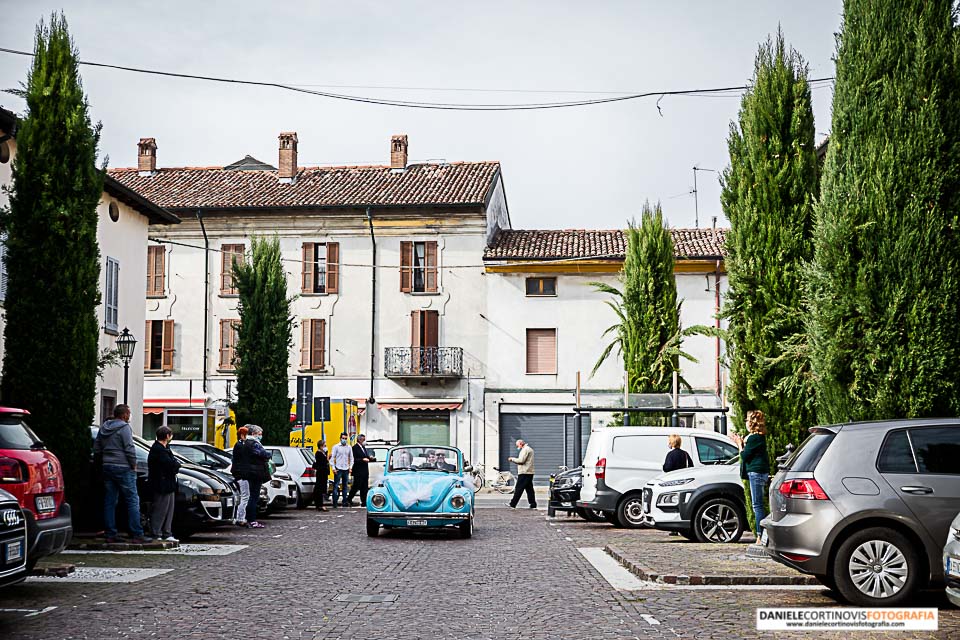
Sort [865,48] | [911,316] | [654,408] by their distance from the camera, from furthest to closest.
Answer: [654,408], [865,48], [911,316]

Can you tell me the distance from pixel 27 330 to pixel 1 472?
652 centimetres

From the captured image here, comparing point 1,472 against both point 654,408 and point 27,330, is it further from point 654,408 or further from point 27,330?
point 654,408

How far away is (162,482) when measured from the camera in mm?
16156

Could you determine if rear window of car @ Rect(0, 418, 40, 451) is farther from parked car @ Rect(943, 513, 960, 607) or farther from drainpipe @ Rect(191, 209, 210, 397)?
drainpipe @ Rect(191, 209, 210, 397)

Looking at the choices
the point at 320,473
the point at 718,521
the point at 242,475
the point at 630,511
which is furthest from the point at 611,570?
the point at 320,473

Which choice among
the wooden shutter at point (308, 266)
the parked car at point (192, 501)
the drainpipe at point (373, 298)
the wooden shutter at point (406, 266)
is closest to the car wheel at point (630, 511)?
the parked car at point (192, 501)

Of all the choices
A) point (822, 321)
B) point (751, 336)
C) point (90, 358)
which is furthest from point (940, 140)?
point (90, 358)

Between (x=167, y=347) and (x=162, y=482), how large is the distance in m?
31.6

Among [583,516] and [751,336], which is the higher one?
[751,336]

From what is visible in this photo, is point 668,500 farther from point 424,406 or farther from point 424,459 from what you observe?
point 424,406

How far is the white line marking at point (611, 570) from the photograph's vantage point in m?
12.3

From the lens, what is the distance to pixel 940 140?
13258 mm

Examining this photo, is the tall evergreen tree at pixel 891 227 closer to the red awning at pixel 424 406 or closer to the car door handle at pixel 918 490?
the car door handle at pixel 918 490

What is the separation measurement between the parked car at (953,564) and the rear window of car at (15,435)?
841cm
